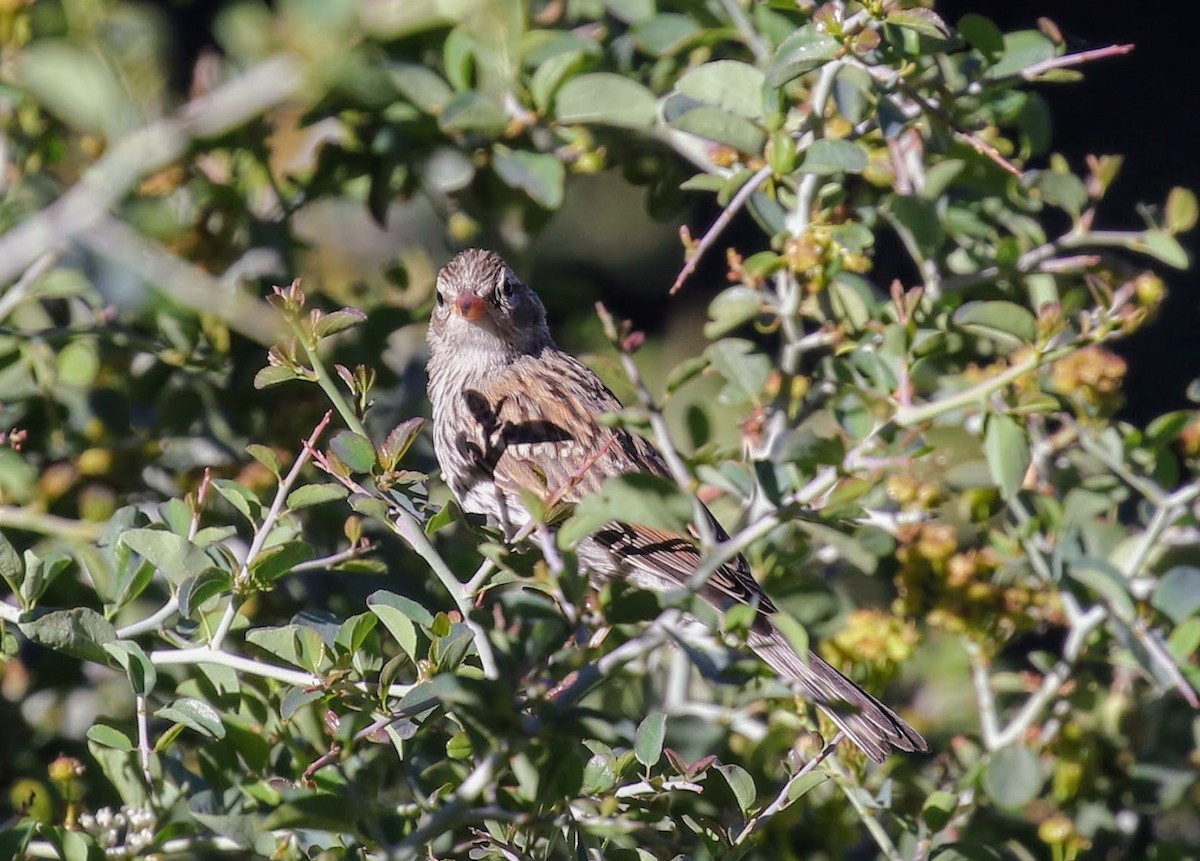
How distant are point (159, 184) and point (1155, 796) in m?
2.76

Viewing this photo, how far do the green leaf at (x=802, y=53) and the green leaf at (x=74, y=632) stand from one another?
1.52m

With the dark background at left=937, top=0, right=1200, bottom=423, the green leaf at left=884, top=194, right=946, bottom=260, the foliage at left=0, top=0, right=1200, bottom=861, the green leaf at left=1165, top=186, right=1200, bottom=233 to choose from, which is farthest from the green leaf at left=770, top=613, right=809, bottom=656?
the dark background at left=937, top=0, right=1200, bottom=423

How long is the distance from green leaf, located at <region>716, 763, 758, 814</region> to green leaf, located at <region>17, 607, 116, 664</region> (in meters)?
1.01

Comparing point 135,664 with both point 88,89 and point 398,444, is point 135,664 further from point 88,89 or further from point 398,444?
point 88,89

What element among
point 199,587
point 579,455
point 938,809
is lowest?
point 938,809

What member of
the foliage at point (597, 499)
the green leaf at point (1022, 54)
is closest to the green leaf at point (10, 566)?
the foliage at point (597, 499)

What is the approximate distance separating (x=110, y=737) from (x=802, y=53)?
65.7 inches

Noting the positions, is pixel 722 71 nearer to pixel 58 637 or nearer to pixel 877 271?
pixel 58 637

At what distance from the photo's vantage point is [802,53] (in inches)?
99.7

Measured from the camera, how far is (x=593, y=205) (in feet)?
22.4

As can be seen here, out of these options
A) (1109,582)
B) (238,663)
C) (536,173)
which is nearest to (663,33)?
(536,173)

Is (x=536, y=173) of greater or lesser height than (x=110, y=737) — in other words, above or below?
above

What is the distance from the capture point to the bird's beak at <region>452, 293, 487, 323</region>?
379 cm

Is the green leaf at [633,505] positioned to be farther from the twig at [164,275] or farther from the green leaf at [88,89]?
the green leaf at [88,89]
